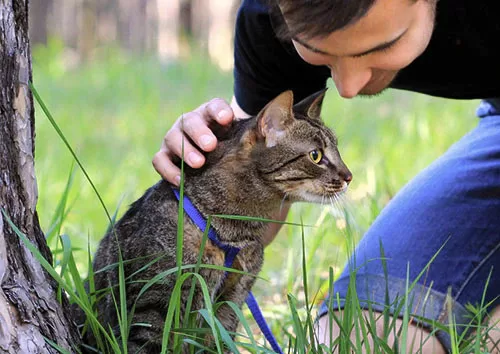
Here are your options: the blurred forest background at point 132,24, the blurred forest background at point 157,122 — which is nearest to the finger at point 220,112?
the blurred forest background at point 157,122

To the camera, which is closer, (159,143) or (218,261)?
(218,261)

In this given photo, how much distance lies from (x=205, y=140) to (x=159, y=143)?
285 cm

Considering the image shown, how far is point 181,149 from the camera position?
76.0 inches

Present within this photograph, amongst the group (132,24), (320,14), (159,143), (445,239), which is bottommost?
(445,239)

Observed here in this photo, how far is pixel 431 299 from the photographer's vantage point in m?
2.27

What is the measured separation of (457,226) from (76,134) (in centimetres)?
312

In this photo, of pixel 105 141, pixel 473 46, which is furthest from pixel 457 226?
pixel 105 141

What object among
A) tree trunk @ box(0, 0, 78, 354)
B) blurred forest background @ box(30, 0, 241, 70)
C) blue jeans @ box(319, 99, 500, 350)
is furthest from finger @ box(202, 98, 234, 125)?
blurred forest background @ box(30, 0, 241, 70)

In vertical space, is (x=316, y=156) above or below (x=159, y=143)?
below

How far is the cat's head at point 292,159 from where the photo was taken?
1.87 meters

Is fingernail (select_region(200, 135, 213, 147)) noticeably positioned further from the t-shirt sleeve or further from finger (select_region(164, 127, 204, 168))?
the t-shirt sleeve

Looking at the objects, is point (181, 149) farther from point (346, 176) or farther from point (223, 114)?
→ point (346, 176)

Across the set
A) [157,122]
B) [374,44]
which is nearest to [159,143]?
[157,122]

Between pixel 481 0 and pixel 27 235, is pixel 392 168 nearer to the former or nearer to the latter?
pixel 481 0
